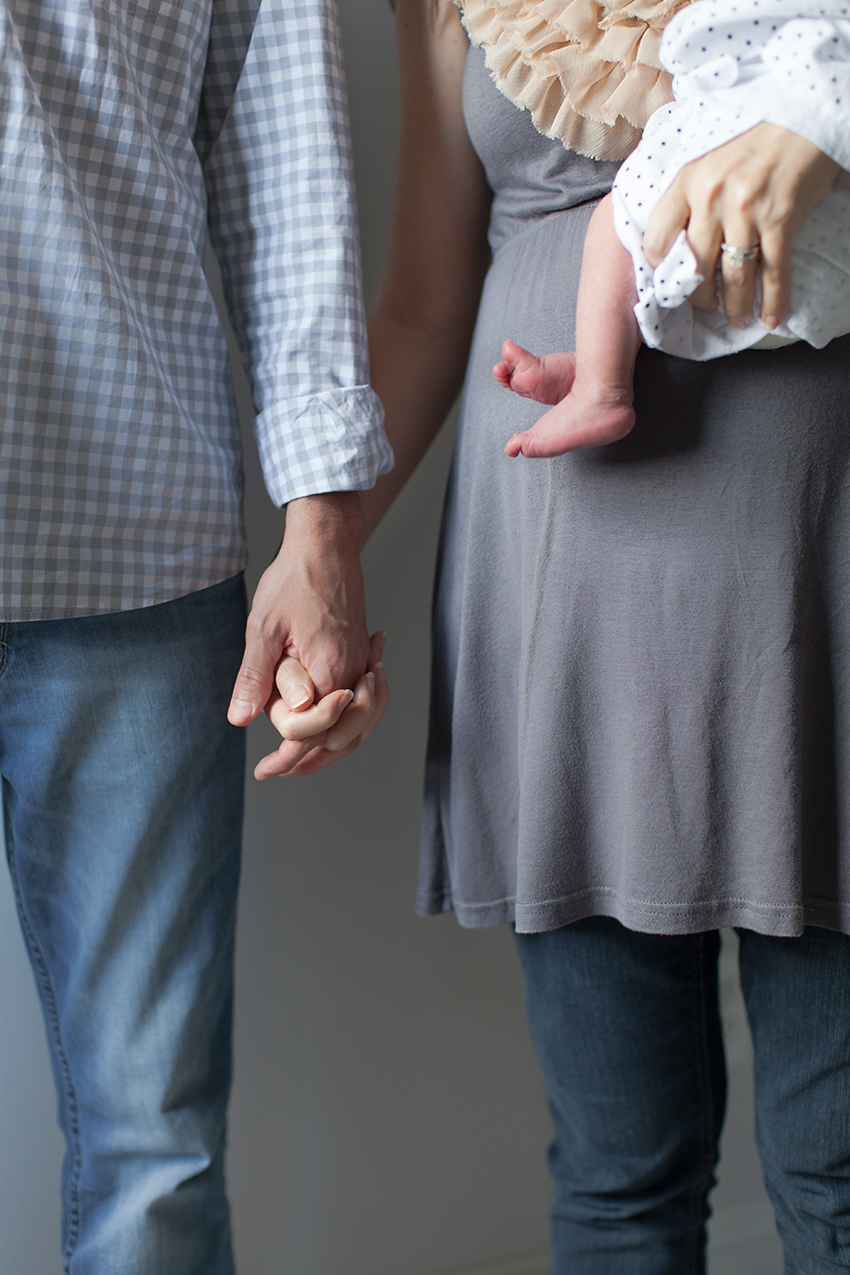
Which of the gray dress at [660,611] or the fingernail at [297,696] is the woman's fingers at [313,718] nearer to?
the fingernail at [297,696]

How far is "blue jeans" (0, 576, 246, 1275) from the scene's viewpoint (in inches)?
27.0

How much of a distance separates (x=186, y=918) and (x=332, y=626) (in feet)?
0.89

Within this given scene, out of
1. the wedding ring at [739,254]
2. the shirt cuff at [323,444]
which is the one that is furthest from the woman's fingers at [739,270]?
the shirt cuff at [323,444]

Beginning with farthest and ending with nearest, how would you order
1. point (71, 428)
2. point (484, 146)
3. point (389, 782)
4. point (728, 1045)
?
point (728, 1045)
point (389, 782)
point (484, 146)
point (71, 428)

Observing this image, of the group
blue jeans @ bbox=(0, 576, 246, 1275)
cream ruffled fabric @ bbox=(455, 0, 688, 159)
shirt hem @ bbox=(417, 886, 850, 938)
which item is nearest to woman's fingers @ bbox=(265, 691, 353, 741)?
blue jeans @ bbox=(0, 576, 246, 1275)

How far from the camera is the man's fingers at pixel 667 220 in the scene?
53 centimetres

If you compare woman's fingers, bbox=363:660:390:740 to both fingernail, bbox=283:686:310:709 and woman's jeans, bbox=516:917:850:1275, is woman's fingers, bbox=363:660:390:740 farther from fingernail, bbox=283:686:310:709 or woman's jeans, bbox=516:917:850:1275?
woman's jeans, bbox=516:917:850:1275

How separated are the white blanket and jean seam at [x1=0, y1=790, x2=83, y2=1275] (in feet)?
2.15

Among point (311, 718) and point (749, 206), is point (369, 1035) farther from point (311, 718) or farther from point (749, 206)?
point (749, 206)

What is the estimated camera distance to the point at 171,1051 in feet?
2.43

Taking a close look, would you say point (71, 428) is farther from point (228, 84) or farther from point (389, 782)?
point (389, 782)

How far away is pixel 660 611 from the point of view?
24.9 inches

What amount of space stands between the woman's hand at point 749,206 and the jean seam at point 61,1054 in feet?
2.22

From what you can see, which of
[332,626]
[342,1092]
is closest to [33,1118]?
[342,1092]
